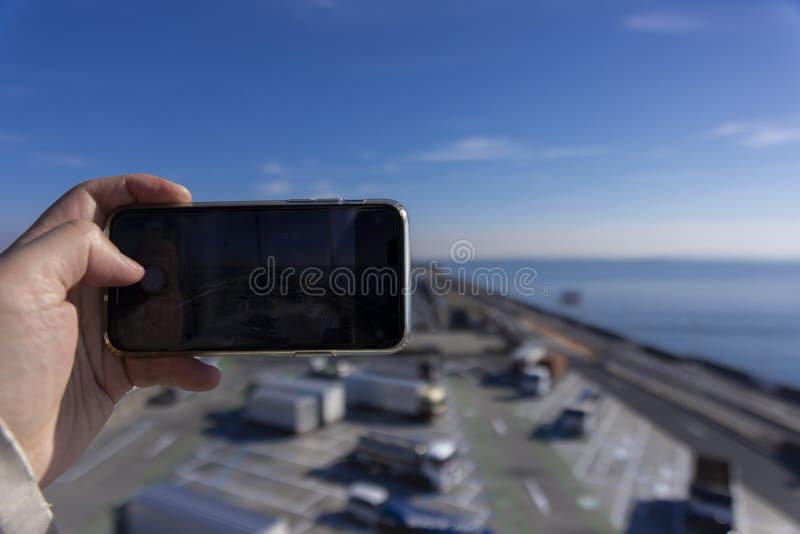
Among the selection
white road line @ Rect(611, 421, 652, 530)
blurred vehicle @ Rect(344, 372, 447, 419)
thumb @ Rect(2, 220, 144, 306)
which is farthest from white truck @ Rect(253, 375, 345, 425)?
thumb @ Rect(2, 220, 144, 306)

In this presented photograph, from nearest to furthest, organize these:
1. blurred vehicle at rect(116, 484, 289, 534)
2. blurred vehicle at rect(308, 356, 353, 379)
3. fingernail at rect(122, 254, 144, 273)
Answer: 1. fingernail at rect(122, 254, 144, 273)
2. blurred vehicle at rect(116, 484, 289, 534)
3. blurred vehicle at rect(308, 356, 353, 379)

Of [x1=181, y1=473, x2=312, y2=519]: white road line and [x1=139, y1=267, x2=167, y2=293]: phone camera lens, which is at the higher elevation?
[x1=139, y1=267, x2=167, y2=293]: phone camera lens

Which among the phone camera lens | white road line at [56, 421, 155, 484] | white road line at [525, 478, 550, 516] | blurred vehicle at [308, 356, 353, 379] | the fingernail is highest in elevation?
the fingernail

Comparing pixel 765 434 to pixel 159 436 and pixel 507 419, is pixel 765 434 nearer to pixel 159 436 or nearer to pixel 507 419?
pixel 507 419

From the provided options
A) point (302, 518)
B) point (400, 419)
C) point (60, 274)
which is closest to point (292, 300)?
point (60, 274)

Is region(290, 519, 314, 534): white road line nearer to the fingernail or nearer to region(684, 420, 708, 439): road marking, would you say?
the fingernail

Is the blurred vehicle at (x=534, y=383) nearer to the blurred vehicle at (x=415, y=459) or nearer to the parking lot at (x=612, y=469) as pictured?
the parking lot at (x=612, y=469)

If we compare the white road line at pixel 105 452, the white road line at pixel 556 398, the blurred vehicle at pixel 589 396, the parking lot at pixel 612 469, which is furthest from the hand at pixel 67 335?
the blurred vehicle at pixel 589 396
